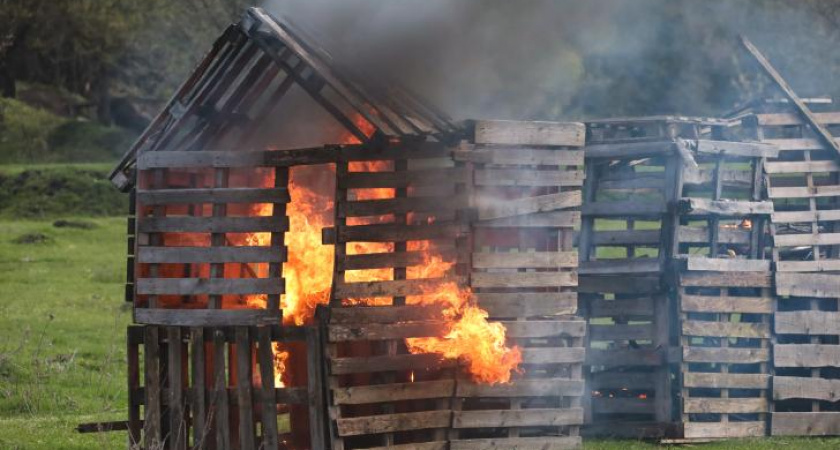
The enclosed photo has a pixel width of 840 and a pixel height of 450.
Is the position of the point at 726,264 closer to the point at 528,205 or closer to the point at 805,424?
the point at 805,424

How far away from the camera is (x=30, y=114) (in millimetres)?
48938

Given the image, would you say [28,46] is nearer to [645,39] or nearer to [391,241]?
[645,39]

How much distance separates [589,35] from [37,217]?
21976mm

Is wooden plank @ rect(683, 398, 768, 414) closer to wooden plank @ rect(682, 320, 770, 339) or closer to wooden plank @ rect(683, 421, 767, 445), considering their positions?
wooden plank @ rect(683, 421, 767, 445)

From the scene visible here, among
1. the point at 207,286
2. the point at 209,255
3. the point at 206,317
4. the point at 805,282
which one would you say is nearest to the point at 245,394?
the point at 206,317

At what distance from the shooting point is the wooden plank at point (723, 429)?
638 inches

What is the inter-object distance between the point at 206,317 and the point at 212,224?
37.8 inches

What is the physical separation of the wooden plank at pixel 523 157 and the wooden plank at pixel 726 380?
11.0 ft

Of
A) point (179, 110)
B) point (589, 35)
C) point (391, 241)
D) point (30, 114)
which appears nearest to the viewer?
point (391, 241)

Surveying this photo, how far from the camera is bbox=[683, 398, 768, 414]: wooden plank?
16234 millimetres

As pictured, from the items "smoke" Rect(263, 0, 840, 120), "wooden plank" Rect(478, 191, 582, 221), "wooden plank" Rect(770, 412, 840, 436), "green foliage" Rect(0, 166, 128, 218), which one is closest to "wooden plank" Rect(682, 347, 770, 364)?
"wooden plank" Rect(770, 412, 840, 436)

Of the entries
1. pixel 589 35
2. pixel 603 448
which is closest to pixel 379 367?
pixel 603 448

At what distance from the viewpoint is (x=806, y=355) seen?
661 inches

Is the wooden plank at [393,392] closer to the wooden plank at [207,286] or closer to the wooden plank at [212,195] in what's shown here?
the wooden plank at [207,286]
